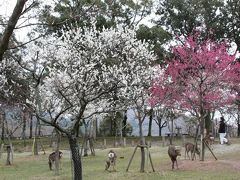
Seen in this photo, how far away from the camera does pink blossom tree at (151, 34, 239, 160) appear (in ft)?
75.3

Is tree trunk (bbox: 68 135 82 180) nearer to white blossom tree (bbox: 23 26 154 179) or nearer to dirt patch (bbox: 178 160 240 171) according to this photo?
white blossom tree (bbox: 23 26 154 179)

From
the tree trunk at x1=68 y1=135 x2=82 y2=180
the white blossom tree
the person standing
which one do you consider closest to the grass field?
the white blossom tree

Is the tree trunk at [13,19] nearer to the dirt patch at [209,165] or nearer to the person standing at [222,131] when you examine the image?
the dirt patch at [209,165]

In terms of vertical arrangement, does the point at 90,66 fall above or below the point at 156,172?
above

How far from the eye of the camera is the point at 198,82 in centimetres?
2314

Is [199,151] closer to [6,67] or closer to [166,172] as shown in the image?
[166,172]

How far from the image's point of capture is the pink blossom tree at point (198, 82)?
22.9 m

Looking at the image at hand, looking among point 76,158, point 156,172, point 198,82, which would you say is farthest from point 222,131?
point 76,158

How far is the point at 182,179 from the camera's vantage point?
15.9m

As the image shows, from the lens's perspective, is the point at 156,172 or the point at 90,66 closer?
the point at 156,172

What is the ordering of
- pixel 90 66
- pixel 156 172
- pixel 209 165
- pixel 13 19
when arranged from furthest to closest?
pixel 90 66
pixel 209 165
pixel 156 172
pixel 13 19

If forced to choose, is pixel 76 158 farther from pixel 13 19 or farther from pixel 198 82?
pixel 198 82

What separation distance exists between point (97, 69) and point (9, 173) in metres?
7.05

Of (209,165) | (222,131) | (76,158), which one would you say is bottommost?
(209,165)
